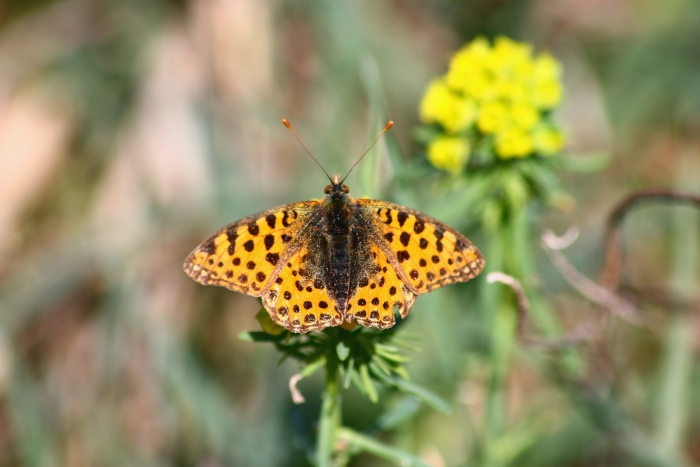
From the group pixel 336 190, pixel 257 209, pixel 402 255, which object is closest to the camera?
pixel 402 255

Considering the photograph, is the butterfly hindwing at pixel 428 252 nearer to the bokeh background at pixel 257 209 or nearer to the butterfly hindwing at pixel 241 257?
the butterfly hindwing at pixel 241 257

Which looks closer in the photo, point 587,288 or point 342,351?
point 342,351

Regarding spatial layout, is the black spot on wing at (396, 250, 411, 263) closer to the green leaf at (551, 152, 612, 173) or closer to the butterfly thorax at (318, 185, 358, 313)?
the butterfly thorax at (318, 185, 358, 313)

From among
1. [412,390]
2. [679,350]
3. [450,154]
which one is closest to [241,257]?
[412,390]

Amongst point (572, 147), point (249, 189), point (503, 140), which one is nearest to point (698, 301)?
point (503, 140)

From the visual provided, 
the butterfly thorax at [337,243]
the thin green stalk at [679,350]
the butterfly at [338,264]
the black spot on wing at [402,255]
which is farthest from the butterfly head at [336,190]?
the thin green stalk at [679,350]

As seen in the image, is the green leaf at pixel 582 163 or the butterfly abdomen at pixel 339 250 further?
the green leaf at pixel 582 163

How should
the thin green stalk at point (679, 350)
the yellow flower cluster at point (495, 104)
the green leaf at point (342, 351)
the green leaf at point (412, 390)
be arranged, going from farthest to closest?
the thin green stalk at point (679, 350), the yellow flower cluster at point (495, 104), the green leaf at point (412, 390), the green leaf at point (342, 351)

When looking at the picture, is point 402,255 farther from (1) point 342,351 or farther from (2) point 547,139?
(2) point 547,139
